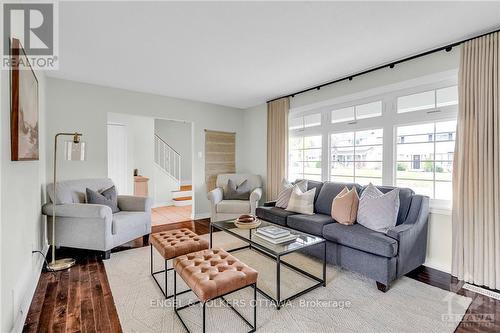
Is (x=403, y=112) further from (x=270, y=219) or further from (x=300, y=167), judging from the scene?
(x=270, y=219)

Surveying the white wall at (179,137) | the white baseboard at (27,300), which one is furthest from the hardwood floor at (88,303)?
the white wall at (179,137)

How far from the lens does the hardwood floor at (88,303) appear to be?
178 cm

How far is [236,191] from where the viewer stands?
4.66 meters

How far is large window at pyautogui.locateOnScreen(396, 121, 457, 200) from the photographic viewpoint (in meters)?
2.70

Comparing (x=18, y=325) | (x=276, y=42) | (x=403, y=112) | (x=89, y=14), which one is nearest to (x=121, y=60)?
(x=89, y=14)

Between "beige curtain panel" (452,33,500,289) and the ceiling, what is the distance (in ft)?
1.03

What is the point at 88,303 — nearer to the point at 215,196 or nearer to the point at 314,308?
the point at 314,308

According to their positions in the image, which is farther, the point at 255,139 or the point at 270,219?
the point at 255,139

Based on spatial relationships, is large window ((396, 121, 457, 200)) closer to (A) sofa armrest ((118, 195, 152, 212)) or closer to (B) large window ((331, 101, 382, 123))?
(B) large window ((331, 101, 382, 123))

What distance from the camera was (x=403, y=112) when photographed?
3.04 meters

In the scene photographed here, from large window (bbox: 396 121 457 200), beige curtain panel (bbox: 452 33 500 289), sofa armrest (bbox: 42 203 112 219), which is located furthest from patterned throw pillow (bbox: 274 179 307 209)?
sofa armrest (bbox: 42 203 112 219)

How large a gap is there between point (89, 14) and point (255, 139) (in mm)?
3727

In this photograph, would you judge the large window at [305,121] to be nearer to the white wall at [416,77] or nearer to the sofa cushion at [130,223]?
the white wall at [416,77]

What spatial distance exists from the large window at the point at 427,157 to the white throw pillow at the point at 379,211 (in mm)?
532
